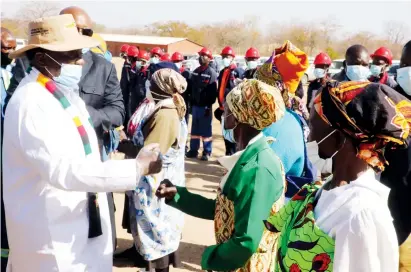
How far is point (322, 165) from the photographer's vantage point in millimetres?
3236

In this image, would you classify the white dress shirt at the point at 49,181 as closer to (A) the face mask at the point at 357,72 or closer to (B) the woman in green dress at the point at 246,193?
(B) the woman in green dress at the point at 246,193

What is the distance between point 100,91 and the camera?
3.35 m

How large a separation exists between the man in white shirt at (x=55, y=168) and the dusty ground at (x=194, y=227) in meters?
2.15

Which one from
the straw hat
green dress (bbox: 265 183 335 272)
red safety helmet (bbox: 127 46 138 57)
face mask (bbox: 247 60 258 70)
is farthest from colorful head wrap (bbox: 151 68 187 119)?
red safety helmet (bbox: 127 46 138 57)

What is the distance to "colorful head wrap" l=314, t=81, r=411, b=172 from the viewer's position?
1568mm

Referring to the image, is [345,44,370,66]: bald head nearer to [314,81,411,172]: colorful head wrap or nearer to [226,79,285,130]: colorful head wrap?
[226,79,285,130]: colorful head wrap

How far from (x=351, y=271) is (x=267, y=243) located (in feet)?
2.72

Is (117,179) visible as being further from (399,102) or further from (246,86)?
(399,102)

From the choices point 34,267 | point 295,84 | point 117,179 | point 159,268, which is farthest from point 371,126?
point 159,268

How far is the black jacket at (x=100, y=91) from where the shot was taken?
323cm

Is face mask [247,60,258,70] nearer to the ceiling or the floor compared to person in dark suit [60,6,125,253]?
nearer to the floor

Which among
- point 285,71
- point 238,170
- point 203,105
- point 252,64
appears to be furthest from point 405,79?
point 252,64

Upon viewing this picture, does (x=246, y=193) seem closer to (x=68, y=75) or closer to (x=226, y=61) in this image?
(x=68, y=75)

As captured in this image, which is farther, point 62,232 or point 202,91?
point 202,91
